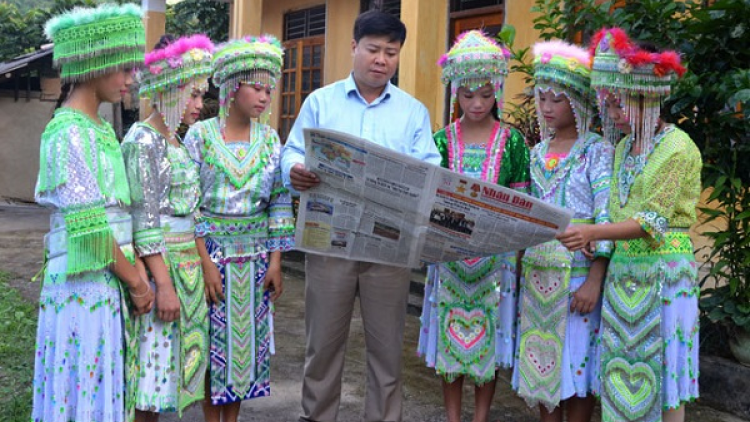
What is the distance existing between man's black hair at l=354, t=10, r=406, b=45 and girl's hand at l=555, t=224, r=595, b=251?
111 cm

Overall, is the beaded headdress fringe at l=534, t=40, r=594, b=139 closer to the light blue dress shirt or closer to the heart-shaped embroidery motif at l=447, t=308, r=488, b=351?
the light blue dress shirt

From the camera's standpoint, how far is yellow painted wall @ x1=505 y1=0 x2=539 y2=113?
7.70 m

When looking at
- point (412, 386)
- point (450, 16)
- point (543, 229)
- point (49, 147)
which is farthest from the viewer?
point (450, 16)

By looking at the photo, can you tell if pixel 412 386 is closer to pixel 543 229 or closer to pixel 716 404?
pixel 716 404

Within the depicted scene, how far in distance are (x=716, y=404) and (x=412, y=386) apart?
186 cm

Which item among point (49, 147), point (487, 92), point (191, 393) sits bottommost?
point (191, 393)

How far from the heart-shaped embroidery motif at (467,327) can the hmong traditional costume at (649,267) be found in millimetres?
607

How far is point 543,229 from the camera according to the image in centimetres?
263

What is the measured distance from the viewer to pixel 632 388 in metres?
3.02

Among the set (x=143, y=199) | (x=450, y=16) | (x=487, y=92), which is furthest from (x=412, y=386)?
(x=450, y=16)

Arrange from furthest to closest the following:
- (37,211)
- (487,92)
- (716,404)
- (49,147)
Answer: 1. (37,211)
2. (716,404)
3. (487,92)
4. (49,147)

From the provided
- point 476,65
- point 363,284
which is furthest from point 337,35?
point 363,284

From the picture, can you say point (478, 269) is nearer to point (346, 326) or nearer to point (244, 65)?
point (346, 326)

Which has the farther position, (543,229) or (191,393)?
(191,393)
